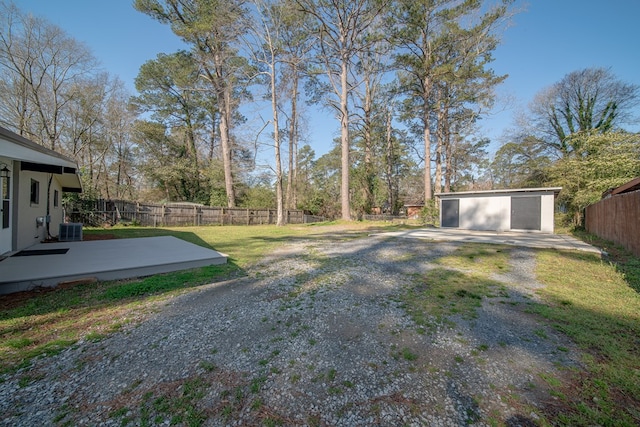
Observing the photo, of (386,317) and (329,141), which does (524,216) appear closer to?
(386,317)

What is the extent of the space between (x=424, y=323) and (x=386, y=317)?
37 centimetres

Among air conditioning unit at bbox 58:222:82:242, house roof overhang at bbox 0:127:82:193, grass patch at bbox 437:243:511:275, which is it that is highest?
house roof overhang at bbox 0:127:82:193

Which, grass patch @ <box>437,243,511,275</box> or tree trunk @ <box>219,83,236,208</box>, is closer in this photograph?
grass patch @ <box>437,243,511,275</box>

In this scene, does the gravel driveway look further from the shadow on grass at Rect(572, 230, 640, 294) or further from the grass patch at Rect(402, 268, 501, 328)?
the shadow on grass at Rect(572, 230, 640, 294)

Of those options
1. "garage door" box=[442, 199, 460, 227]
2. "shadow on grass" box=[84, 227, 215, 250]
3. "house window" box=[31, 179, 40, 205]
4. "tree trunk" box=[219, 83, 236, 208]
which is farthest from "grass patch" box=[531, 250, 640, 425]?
"tree trunk" box=[219, 83, 236, 208]

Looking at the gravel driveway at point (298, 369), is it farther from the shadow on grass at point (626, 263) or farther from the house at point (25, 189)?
the house at point (25, 189)

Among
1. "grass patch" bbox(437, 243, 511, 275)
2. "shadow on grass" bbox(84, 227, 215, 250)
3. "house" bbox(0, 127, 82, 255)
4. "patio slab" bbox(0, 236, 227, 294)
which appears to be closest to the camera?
"patio slab" bbox(0, 236, 227, 294)

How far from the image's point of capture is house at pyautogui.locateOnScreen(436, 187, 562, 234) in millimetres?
12156

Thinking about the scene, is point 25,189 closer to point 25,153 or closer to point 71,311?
point 25,153

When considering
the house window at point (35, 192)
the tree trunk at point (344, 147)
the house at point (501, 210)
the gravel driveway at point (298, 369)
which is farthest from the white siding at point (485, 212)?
the house window at point (35, 192)

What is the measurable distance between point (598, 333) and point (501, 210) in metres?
12.9

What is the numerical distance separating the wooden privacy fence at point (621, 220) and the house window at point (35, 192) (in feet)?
47.1

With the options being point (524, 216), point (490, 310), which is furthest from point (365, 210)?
point (490, 310)

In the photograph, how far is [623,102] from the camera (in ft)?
55.1
